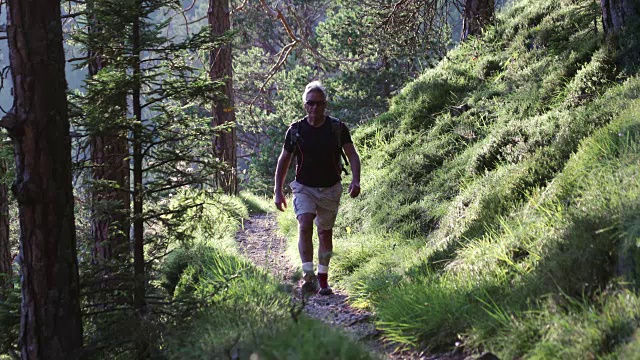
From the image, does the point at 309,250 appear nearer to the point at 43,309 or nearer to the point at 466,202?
the point at 466,202

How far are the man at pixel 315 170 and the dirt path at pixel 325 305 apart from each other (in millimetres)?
323

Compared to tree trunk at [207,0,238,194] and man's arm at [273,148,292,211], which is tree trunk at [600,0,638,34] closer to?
man's arm at [273,148,292,211]

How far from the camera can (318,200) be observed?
20.8 ft

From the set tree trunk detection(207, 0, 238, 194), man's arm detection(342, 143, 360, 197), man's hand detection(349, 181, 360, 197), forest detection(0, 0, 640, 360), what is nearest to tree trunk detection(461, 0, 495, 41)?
forest detection(0, 0, 640, 360)

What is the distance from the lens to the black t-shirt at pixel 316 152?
6250mm

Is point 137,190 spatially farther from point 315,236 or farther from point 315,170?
point 315,236

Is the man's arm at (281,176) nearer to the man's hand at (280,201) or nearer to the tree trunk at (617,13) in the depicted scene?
the man's hand at (280,201)

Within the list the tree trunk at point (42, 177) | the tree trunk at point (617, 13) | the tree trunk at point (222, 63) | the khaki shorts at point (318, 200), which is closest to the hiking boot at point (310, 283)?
the khaki shorts at point (318, 200)

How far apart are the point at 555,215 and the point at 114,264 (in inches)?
140

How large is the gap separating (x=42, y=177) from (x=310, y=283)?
276 cm

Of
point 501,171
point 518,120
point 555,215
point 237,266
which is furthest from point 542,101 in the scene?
point 237,266

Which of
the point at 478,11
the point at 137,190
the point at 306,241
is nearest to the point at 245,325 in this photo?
the point at 137,190

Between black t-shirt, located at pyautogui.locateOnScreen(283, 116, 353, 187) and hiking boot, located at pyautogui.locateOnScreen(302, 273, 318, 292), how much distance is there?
3.02 feet

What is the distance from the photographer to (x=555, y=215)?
4676mm
